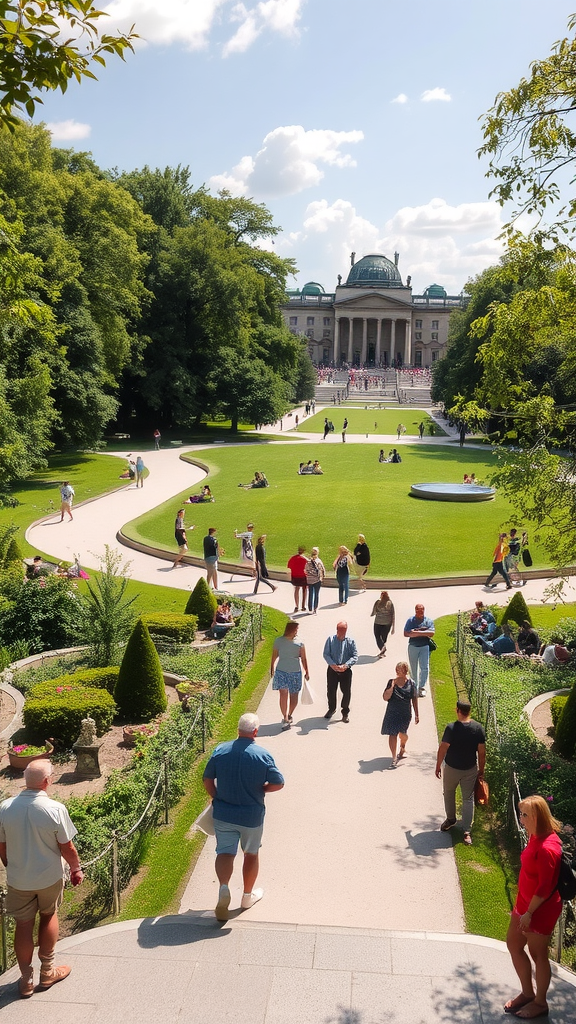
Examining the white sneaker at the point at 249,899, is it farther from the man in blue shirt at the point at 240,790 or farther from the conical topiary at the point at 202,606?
the conical topiary at the point at 202,606

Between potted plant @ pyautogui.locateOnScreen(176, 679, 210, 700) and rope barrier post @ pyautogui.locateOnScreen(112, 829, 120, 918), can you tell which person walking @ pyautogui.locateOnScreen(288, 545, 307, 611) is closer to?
potted plant @ pyautogui.locateOnScreen(176, 679, 210, 700)

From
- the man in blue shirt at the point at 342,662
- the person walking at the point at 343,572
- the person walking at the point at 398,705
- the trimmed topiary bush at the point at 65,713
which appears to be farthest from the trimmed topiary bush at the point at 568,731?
the person walking at the point at 343,572

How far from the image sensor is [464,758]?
26.6 feet

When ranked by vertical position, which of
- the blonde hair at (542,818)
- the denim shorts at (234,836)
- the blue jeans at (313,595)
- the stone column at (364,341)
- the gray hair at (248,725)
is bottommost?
the blue jeans at (313,595)

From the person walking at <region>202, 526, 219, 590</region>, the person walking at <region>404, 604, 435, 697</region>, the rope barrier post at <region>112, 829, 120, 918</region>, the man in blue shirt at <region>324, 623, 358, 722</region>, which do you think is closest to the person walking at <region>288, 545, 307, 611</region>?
the person walking at <region>202, 526, 219, 590</region>

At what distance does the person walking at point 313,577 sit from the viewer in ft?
57.0

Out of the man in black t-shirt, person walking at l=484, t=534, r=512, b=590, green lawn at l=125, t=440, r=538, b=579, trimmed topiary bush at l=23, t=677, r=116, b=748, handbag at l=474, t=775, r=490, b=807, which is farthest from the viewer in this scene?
green lawn at l=125, t=440, r=538, b=579

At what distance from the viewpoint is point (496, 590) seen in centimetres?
1995

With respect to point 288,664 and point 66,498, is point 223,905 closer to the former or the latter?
point 288,664

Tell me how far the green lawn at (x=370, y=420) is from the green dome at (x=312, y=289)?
72695mm

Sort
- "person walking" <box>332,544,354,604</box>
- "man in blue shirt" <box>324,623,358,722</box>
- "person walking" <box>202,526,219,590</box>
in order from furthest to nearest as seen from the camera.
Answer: "person walking" <box>202,526,219,590</box>, "person walking" <box>332,544,354,604</box>, "man in blue shirt" <box>324,623,358,722</box>

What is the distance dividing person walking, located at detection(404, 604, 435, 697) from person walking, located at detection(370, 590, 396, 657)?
5.63ft

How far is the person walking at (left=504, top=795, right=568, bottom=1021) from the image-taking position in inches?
206

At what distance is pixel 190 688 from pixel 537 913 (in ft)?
24.4
